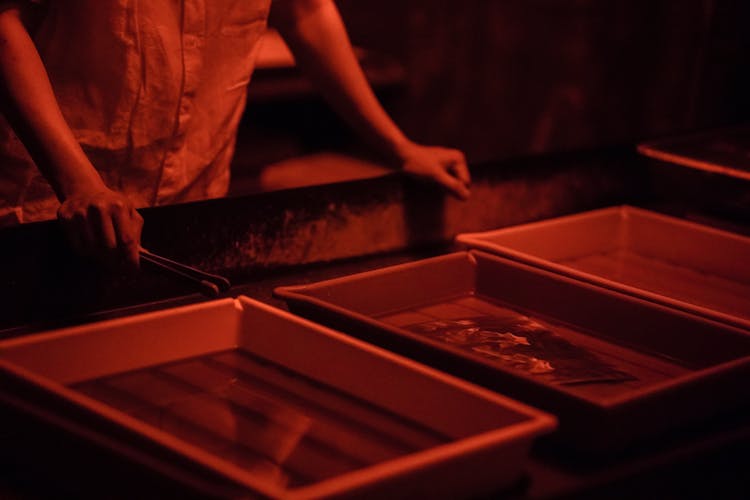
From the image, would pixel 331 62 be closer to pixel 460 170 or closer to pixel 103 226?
pixel 460 170

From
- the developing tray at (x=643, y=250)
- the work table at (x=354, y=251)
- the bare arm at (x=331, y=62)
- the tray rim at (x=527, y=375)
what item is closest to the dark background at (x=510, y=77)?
the bare arm at (x=331, y=62)

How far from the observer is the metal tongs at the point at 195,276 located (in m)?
1.40

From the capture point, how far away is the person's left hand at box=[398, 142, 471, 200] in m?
1.90

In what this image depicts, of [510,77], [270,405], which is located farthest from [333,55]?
[510,77]

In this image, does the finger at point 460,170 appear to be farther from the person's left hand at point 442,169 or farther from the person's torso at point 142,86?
the person's torso at point 142,86

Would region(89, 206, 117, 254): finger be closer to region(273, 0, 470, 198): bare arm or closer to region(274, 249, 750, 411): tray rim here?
region(274, 249, 750, 411): tray rim

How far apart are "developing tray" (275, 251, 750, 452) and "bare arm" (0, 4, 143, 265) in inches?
9.8

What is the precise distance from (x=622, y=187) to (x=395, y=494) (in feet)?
4.44

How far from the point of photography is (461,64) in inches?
174

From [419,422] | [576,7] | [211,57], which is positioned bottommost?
[419,422]

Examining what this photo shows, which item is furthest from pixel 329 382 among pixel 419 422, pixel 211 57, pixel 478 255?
pixel 211 57

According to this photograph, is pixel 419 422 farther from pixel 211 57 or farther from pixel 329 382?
pixel 211 57

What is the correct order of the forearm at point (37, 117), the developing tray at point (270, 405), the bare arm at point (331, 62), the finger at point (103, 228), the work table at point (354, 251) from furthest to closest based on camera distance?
the bare arm at point (331, 62) < the forearm at point (37, 117) < the finger at point (103, 228) < the work table at point (354, 251) < the developing tray at point (270, 405)

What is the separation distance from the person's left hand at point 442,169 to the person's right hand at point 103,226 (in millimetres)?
638
